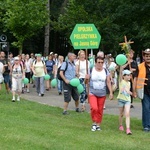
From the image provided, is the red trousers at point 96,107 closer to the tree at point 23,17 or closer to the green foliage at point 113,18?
the green foliage at point 113,18

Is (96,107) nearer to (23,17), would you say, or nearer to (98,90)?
(98,90)

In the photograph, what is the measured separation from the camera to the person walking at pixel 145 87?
32.6ft

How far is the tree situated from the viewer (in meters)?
27.9

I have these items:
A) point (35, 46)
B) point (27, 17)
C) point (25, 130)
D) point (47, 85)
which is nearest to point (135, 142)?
point (25, 130)

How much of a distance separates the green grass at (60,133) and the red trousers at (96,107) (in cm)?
30

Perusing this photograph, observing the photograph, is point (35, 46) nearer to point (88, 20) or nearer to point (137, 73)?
point (88, 20)

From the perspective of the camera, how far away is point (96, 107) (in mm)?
→ 9711

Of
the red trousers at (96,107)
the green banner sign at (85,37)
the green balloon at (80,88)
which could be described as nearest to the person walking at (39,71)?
the green banner sign at (85,37)

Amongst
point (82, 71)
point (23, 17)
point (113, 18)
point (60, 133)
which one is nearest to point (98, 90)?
point (60, 133)

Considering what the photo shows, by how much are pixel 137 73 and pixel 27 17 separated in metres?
18.8

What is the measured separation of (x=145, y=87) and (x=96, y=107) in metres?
1.30

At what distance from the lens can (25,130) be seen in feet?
29.6

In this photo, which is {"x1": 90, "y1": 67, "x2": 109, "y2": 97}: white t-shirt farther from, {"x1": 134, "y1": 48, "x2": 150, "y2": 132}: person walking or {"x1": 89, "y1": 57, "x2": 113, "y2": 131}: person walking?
{"x1": 134, "y1": 48, "x2": 150, "y2": 132}: person walking

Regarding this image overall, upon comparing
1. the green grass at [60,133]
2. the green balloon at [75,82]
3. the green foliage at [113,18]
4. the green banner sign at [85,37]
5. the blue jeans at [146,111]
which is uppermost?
the green foliage at [113,18]
